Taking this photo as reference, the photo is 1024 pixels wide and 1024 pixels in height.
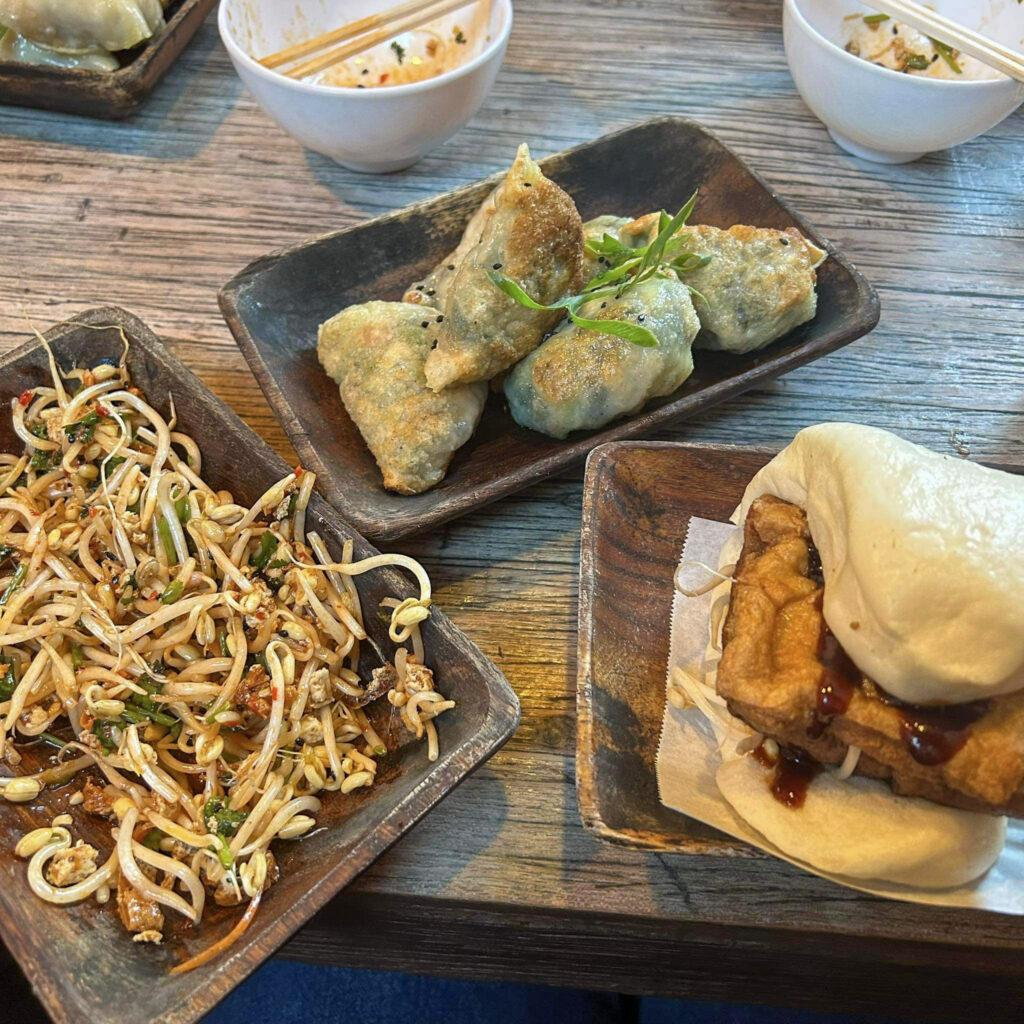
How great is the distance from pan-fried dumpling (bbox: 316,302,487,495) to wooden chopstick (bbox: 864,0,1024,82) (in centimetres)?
186

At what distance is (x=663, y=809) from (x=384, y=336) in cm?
139

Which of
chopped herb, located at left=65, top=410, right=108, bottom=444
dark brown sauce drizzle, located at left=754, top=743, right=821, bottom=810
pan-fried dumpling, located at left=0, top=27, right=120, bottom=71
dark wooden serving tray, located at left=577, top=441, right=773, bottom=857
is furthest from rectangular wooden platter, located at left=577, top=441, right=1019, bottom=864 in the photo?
pan-fried dumpling, located at left=0, top=27, right=120, bottom=71

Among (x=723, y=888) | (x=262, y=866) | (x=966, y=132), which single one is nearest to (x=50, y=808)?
(x=262, y=866)

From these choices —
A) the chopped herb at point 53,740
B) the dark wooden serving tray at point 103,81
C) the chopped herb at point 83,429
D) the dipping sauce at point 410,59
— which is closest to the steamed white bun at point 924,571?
the chopped herb at point 53,740

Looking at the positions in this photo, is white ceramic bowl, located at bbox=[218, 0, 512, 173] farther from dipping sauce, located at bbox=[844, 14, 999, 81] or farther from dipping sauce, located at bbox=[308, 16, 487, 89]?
dipping sauce, located at bbox=[844, 14, 999, 81]

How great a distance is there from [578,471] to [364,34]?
5.91 ft

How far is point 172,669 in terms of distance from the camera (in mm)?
1805

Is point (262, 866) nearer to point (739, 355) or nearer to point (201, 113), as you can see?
point (739, 355)

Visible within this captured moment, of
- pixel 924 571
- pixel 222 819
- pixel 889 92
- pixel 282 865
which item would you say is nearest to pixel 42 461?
pixel 222 819

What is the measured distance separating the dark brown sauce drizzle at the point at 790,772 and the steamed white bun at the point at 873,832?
11 millimetres

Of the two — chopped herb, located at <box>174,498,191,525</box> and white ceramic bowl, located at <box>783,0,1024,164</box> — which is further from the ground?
white ceramic bowl, located at <box>783,0,1024,164</box>

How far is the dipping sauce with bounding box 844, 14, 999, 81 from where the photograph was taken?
10.2 ft

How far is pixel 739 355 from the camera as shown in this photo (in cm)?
248

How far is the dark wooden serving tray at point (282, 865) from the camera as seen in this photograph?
131 cm
